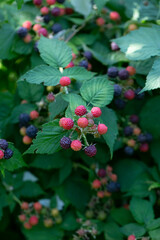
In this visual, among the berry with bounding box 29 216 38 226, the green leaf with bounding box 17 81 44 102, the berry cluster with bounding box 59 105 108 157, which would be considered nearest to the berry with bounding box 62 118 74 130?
the berry cluster with bounding box 59 105 108 157

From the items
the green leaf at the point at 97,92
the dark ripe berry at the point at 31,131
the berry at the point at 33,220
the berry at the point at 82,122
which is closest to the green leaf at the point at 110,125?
the green leaf at the point at 97,92

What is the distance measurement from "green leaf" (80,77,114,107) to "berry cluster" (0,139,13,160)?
39 cm

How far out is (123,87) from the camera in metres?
1.77

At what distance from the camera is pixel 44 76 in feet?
4.63

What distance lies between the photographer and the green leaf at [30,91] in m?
1.90

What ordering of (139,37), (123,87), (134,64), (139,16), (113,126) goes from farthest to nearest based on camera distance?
(139,16) < (134,64) < (123,87) < (139,37) < (113,126)

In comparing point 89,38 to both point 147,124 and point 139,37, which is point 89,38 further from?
point 147,124

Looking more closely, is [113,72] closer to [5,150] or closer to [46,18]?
[46,18]

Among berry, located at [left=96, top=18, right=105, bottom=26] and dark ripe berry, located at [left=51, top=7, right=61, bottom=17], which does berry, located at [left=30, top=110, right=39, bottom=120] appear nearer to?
dark ripe berry, located at [left=51, top=7, right=61, bottom=17]

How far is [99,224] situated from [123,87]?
0.84 metres

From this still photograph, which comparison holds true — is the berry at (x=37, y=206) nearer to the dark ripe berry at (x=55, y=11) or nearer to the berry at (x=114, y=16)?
the dark ripe berry at (x=55, y=11)

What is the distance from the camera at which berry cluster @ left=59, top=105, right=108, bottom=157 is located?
1193 mm

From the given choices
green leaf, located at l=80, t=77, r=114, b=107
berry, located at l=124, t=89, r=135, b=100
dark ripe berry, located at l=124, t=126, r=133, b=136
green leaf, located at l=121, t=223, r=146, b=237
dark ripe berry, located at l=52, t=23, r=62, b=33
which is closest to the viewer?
green leaf, located at l=80, t=77, r=114, b=107

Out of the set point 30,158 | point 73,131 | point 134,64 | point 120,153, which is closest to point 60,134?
point 73,131
